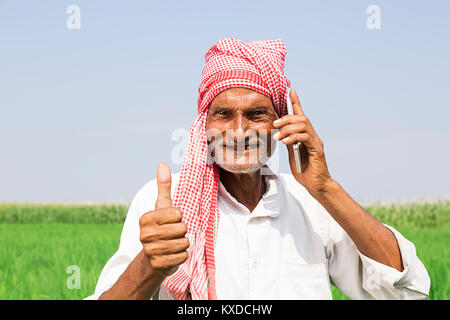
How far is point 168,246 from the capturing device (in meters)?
1.91

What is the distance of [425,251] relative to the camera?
25.0 feet

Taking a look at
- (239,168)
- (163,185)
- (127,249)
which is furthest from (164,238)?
(239,168)

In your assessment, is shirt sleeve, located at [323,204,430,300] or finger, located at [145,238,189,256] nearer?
finger, located at [145,238,189,256]

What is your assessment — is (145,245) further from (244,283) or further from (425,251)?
(425,251)

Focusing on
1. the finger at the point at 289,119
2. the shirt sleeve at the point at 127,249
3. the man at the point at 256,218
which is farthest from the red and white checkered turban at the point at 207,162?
the finger at the point at 289,119

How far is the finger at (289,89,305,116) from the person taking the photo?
2.30 metres

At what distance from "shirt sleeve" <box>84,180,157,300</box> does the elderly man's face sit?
0.46 meters

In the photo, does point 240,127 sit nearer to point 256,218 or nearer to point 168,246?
point 256,218

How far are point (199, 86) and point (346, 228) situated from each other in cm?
116

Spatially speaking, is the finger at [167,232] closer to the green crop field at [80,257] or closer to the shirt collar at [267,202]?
the shirt collar at [267,202]

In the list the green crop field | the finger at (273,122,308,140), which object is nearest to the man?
the finger at (273,122,308,140)

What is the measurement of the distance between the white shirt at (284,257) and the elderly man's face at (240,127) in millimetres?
242

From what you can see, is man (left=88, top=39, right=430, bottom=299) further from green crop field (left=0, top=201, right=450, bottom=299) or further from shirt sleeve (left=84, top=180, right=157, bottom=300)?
green crop field (left=0, top=201, right=450, bottom=299)
